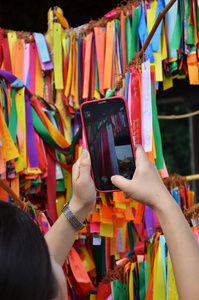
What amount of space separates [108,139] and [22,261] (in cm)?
44

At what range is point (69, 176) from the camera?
1567 mm

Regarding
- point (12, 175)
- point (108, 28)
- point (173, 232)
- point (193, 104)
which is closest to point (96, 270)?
point (12, 175)

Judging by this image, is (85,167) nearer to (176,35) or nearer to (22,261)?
(22,261)

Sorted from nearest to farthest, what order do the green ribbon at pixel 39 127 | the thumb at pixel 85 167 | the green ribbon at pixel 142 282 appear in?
the thumb at pixel 85 167 < the green ribbon at pixel 142 282 < the green ribbon at pixel 39 127

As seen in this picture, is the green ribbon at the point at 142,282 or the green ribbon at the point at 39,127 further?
the green ribbon at the point at 39,127

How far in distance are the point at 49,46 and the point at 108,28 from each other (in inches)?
11.6

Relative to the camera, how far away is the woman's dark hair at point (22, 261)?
1.54ft

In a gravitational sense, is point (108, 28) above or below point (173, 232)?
above

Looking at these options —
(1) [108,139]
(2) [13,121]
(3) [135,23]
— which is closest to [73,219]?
(1) [108,139]

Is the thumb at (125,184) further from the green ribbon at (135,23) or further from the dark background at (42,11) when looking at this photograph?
the dark background at (42,11)

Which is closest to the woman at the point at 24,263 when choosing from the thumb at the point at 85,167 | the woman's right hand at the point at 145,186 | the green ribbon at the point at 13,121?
the woman's right hand at the point at 145,186

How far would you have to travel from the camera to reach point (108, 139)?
0.89 m

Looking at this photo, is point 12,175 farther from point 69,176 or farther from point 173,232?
point 173,232

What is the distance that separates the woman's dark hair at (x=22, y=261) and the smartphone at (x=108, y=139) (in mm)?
359
